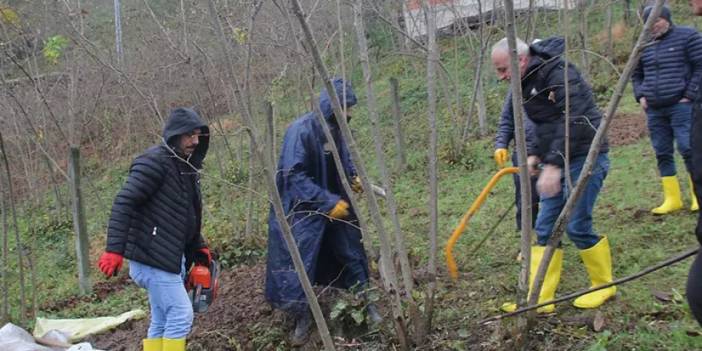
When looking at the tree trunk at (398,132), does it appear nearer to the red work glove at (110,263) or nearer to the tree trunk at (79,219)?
the tree trunk at (79,219)

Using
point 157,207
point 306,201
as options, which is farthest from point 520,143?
point 157,207

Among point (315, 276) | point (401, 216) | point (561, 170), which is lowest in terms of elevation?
point (401, 216)

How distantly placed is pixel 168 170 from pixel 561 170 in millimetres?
2318

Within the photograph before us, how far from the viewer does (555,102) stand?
3.98 m

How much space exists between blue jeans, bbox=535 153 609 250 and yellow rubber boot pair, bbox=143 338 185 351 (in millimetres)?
2302

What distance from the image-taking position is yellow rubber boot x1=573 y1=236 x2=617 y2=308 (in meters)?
3.97

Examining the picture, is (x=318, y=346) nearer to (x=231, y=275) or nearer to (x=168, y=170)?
(x=168, y=170)

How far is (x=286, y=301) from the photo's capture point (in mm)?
4469

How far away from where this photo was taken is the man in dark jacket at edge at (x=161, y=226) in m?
3.91

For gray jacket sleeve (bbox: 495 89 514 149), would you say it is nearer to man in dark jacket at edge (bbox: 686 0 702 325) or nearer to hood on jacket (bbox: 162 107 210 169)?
hood on jacket (bbox: 162 107 210 169)

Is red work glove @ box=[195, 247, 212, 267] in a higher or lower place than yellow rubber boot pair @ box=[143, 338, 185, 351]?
higher

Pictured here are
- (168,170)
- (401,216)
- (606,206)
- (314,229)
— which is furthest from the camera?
(401,216)

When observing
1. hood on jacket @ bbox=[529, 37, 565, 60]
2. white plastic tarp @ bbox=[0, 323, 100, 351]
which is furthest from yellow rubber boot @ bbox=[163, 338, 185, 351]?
hood on jacket @ bbox=[529, 37, 565, 60]

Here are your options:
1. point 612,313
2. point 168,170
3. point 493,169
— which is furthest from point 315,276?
point 493,169
